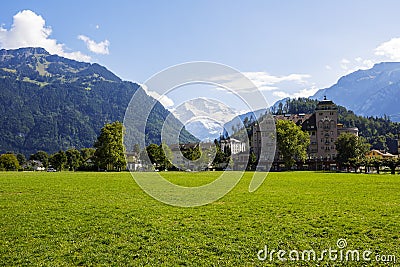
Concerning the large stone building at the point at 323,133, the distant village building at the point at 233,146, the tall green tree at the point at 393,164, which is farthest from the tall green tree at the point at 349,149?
the large stone building at the point at 323,133

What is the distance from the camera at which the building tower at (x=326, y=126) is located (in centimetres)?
13375

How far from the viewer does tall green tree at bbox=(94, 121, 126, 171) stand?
314 feet

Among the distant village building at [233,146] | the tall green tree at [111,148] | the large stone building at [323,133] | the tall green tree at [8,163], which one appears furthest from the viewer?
the large stone building at [323,133]

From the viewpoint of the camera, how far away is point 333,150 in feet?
435

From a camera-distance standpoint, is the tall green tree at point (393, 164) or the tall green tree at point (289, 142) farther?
the tall green tree at point (289, 142)

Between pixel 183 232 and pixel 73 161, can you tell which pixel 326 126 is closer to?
pixel 73 161

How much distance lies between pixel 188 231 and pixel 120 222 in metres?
3.27

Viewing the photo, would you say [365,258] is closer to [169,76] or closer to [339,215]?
[339,215]
